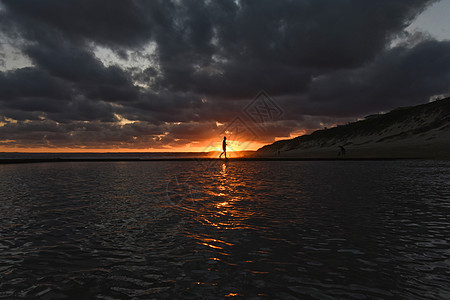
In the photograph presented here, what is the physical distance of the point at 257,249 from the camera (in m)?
7.46

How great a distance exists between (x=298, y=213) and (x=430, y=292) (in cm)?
631

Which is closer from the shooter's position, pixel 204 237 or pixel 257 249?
pixel 257 249

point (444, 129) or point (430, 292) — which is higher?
point (444, 129)

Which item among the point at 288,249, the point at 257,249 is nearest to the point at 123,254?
the point at 257,249

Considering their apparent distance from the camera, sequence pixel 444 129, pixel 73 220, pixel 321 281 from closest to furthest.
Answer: pixel 321 281 < pixel 73 220 < pixel 444 129

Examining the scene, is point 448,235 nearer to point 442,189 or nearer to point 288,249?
point 288,249

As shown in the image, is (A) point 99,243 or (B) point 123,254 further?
(A) point 99,243

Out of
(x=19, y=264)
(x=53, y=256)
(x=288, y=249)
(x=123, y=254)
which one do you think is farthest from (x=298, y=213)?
(x=19, y=264)

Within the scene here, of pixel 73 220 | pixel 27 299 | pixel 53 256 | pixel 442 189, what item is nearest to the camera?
pixel 27 299

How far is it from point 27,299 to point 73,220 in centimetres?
622

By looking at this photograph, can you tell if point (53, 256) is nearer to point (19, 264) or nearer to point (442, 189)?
point (19, 264)

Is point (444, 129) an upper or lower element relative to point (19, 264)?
upper

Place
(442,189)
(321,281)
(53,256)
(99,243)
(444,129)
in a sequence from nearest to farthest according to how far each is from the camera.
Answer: (321,281) → (53,256) → (99,243) → (442,189) → (444,129)

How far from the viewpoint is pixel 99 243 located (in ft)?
26.8
